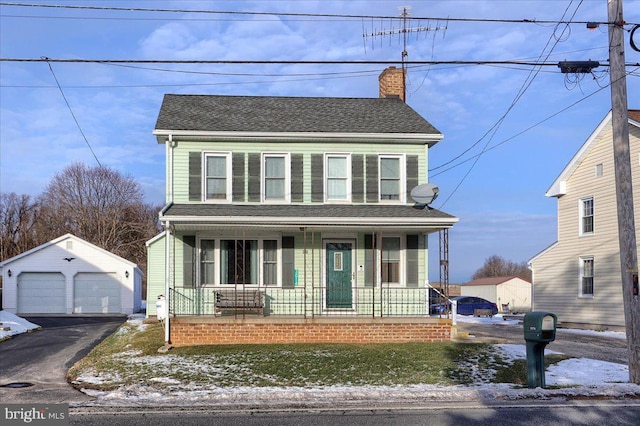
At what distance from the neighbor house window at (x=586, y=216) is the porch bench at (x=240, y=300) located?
48.1ft

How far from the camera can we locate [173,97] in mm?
20828

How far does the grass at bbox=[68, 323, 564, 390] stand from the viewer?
1188 cm

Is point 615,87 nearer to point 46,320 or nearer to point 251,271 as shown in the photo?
point 251,271

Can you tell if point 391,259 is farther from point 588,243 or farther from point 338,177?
point 588,243

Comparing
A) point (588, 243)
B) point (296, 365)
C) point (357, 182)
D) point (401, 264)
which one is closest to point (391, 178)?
point (357, 182)

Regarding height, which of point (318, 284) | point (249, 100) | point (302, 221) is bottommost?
point (318, 284)

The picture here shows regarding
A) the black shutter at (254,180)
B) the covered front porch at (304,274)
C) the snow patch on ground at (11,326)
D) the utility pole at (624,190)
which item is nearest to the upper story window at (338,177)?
the covered front porch at (304,274)

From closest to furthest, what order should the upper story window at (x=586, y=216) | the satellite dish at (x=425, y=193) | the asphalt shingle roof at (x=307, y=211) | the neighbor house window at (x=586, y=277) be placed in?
the asphalt shingle roof at (x=307, y=211), the satellite dish at (x=425, y=193), the neighbor house window at (x=586, y=277), the upper story window at (x=586, y=216)

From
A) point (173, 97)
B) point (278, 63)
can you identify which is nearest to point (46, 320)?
point (173, 97)

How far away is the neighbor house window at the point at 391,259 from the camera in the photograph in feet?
60.6

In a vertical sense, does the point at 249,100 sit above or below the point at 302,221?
above

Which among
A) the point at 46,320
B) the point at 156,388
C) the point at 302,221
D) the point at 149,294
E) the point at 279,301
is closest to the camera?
the point at 156,388

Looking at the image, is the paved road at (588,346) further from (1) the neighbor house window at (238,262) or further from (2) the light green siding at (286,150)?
(1) the neighbor house window at (238,262)

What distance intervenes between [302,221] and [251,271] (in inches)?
102
